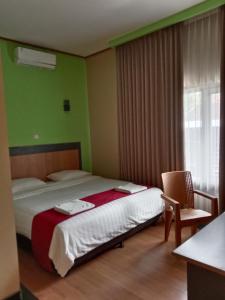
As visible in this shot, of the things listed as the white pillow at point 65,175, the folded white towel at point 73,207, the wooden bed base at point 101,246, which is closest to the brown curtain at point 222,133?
the wooden bed base at point 101,246

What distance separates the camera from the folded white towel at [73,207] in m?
2.38

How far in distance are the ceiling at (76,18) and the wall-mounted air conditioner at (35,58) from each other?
Answer: 0.61 feet

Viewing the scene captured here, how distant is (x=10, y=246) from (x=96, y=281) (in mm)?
841

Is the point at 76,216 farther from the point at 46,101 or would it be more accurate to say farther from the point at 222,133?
the point at 46,101

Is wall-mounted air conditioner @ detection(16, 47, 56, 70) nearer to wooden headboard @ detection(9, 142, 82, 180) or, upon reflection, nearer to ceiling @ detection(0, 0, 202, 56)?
ceiling @ detection(0, 0, 202, 56)

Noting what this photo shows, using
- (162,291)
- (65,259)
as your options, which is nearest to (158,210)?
(162,291)

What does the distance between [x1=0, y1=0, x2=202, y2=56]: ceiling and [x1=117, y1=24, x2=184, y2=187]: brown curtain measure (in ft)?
1.15

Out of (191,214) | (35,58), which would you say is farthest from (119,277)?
(35,58)

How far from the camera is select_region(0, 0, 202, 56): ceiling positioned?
262 centimetres

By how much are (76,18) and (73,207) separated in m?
2.32

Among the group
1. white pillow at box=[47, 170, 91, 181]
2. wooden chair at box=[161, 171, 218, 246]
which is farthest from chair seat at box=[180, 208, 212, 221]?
white pillow at box=[47, 170, 91, 181]

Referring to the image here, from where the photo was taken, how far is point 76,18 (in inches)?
115

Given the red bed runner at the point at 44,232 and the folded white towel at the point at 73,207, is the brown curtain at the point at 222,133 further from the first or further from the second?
the red bed runner at the point at 44,232

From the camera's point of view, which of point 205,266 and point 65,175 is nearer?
point 205,266
